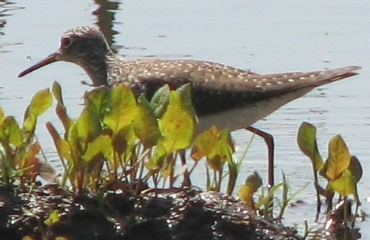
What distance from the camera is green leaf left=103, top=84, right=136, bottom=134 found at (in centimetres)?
595

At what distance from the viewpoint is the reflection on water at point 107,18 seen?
11.0 metres

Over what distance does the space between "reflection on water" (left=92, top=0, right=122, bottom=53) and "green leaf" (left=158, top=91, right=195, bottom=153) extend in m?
4.75

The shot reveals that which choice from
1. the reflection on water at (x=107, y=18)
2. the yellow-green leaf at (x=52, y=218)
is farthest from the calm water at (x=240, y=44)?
the yellow-green leaf at (x=52, y=218)

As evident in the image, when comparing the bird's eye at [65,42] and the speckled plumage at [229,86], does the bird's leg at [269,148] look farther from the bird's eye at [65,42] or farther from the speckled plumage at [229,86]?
the bird's eye at [65,42]

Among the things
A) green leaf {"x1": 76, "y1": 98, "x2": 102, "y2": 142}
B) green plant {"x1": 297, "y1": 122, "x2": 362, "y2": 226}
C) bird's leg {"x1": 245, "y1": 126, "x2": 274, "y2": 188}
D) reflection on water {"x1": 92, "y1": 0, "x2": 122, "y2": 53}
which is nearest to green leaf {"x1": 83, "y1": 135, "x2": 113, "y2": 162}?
green leaf {"x1": 76, "y1": 98, "x2": 102, "y2": 142}

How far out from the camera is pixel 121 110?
5953mm

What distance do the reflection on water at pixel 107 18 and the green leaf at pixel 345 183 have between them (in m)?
4.62

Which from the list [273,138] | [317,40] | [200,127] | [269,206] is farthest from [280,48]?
[269,206]

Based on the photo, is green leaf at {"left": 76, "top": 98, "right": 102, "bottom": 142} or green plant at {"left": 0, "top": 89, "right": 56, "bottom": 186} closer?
green leaf at {"left": 76, "top": 98, "right": 102, "bottom": 142}

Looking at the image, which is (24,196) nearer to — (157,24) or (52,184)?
(52,184)

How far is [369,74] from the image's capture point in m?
9.98

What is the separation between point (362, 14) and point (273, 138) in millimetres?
2965

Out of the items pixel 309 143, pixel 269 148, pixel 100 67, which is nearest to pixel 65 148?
pixel 309 143

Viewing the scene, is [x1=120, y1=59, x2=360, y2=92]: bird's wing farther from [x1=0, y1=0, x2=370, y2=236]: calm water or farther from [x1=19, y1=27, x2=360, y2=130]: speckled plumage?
[x1=0, y1=0, x2=370, y2=236]: calm water
